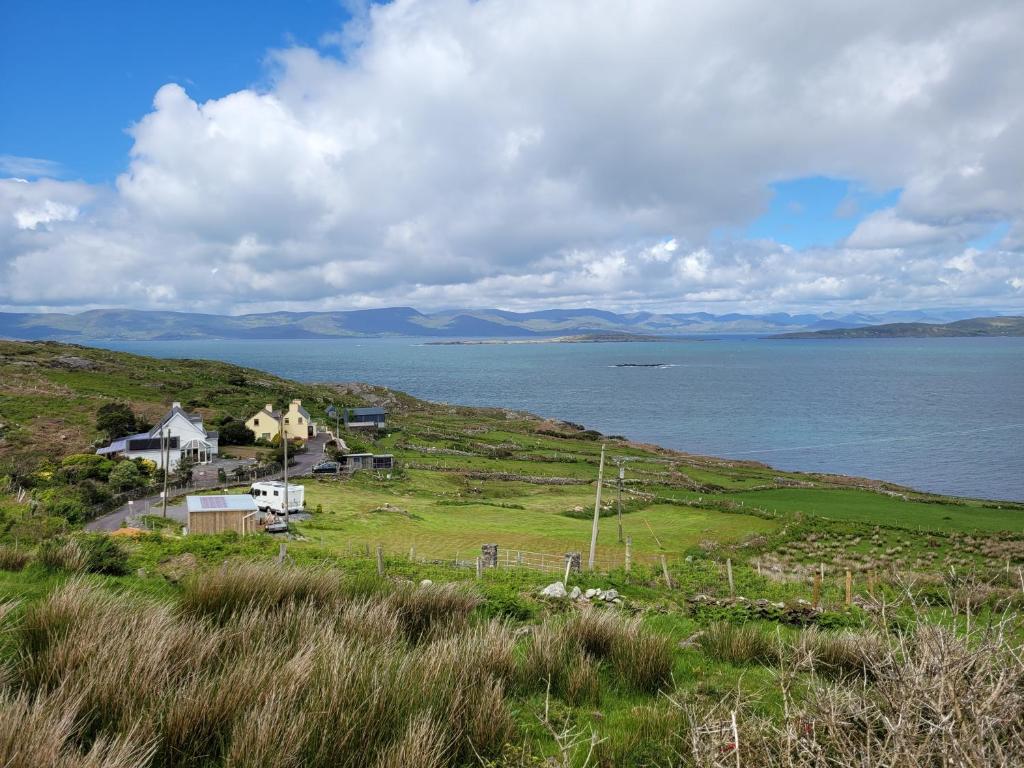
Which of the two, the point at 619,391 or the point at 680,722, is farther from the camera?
the point at 619,391

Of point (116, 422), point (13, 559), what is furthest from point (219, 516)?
point (116, 422)

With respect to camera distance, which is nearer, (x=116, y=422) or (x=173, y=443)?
(x=173, y=443)

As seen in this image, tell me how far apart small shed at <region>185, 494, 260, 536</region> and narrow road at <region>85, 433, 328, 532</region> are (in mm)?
3500

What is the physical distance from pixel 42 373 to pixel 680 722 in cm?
9726

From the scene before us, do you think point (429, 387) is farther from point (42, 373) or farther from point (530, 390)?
point (42, 373)

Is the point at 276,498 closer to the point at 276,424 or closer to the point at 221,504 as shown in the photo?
the point at 221,504

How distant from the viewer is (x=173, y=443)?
46781 millimetres

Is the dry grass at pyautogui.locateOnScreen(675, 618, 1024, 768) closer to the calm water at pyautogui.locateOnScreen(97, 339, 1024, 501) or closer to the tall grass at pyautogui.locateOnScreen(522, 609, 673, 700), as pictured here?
the tall grass at pyautogui.locateOnScreen(522, 609, 673, 700)

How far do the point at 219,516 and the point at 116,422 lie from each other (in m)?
31.8

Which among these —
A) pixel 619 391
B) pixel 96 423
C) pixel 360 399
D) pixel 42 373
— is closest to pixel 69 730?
pixel 96 423

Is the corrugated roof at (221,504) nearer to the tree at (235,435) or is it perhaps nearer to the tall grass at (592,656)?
the tall grass at (592,656)

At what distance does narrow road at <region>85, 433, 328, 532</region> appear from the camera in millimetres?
29141

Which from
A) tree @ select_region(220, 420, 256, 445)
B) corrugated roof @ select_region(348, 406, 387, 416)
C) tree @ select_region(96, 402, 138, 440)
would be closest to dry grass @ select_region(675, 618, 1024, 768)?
tree @ select_region(96, 402, 138, 440)

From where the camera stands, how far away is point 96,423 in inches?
2168
